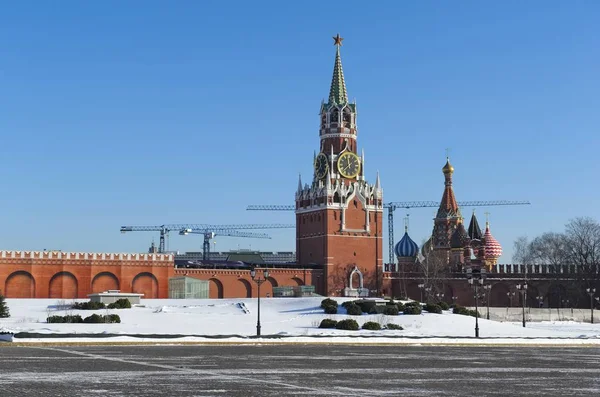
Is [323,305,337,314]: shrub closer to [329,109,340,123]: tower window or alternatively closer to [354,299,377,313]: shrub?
[354,299,377,313]: shrub

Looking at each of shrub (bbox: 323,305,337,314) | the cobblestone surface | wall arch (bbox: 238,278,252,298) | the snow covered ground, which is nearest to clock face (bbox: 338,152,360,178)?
wall arch (bbox: 238,278,252,298)

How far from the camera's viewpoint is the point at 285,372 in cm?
2534

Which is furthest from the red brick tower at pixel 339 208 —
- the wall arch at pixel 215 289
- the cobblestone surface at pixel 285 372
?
the cobblestone surface at pixel 285 372

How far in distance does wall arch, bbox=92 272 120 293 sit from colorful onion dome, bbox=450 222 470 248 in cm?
4414

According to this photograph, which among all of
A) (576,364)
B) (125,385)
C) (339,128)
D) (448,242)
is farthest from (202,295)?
(125,385)

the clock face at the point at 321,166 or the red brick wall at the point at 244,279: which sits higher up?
the clock face at the point at 321,166

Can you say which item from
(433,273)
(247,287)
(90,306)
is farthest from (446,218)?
(90,306)

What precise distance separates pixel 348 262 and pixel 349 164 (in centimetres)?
1083

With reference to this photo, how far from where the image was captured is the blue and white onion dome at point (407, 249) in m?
104

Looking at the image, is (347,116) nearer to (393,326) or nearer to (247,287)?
(247,287)

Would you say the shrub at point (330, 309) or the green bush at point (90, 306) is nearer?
the green bush at point (90, 306)

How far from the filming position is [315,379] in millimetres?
23500

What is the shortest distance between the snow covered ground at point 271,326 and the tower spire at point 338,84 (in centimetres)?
3533

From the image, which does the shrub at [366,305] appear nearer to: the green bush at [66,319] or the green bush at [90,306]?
the green bush at [90,306]
